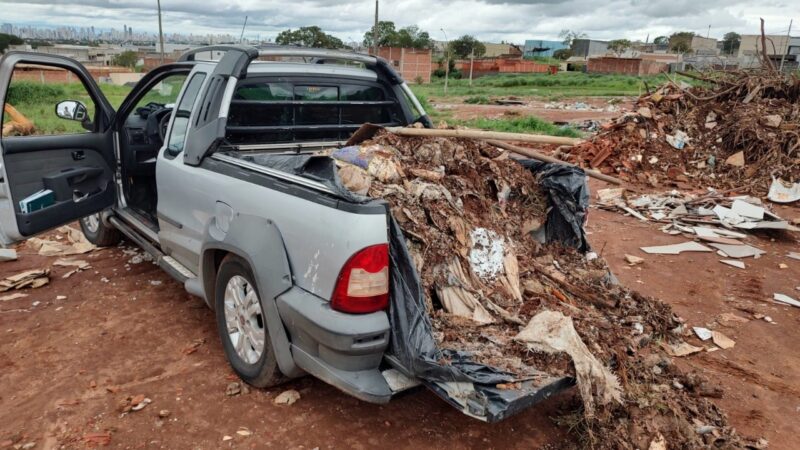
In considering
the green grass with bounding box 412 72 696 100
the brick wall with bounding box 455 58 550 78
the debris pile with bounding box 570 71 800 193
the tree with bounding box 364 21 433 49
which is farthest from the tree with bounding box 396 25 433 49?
the debris pile with bounding box 570 71 800 193

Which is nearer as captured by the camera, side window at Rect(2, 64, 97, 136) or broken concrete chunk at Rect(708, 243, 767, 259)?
side window at Rect(2, 64, 97, 136)

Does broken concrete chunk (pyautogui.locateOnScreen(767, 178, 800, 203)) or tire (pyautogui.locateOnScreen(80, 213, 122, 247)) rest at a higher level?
broken concrete chunk (pyautogui.locateOnScreen(767, 178, 800, 203))

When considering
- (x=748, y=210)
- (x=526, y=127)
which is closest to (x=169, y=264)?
(x=748, y=210)

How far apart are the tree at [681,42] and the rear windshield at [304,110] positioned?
68.8 m

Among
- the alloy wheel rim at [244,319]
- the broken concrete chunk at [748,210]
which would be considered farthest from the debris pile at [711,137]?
the alloy wheel rim at [244,319]

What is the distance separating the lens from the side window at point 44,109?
4.62 metres

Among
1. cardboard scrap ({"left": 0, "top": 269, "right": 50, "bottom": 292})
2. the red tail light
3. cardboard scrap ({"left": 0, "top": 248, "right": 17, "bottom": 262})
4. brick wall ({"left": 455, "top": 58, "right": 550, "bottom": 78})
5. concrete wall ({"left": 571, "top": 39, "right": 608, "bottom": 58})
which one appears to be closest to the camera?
the red tail light

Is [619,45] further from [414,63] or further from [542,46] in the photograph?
[414,63]

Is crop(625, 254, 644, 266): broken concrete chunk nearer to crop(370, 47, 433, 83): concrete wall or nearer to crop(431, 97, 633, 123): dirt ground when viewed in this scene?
crop(431, 97, 633, 123): dirt ground

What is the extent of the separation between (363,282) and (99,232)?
441 cm

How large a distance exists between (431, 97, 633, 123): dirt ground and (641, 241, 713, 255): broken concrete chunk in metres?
13.7

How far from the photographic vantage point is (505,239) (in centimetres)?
361

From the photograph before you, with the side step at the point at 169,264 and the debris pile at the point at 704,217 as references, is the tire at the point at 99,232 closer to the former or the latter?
the side step at the point at 169,264

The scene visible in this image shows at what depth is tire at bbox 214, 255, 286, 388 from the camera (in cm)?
323
